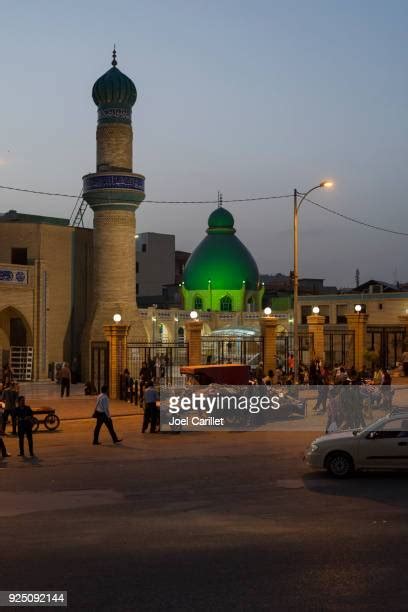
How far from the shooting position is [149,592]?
27.5ft

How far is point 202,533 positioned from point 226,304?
2359 inches

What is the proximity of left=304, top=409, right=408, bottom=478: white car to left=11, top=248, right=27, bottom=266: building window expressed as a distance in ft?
102

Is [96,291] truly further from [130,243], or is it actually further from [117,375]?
[117,375]

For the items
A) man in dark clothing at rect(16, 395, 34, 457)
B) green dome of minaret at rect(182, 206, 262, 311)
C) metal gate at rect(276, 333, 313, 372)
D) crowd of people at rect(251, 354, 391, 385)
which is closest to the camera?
man in dark clothing at rect(16, 395, 34, 457)

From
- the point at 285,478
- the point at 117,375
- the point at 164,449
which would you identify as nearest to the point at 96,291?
the point at 117,375

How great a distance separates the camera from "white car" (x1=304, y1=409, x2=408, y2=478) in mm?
15008

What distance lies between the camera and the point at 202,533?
10.9 metres

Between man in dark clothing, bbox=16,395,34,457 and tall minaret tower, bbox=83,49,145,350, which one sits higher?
tall minaret tower, bbox=83,49,145,350

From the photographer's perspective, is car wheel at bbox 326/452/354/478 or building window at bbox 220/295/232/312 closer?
car wheel at bbox 326/452/354/478

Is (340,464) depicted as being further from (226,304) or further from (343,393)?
(226,304)

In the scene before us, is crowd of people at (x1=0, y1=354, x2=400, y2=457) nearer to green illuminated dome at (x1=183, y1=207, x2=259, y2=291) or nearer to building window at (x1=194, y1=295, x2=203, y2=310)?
green illuminated dome at (x1=183, y1=207, x2=259, y2=291)

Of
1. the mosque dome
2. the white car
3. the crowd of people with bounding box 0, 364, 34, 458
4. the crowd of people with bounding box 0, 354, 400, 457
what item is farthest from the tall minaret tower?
the white car

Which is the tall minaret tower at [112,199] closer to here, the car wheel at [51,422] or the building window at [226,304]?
the car wheel at [51,422]

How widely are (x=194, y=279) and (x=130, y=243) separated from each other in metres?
27.9
